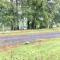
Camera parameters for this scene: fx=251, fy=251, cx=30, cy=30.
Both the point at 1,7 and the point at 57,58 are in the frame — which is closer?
the point at 57,58

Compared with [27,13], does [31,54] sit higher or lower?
lower

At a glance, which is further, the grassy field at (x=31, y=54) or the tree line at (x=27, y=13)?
the tree line at (x=27, y=13)

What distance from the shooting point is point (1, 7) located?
55438mm

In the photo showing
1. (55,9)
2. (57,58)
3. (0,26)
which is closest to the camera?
(57,58)

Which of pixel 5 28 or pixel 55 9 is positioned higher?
pixel 55 9

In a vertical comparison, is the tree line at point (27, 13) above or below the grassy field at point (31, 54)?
above

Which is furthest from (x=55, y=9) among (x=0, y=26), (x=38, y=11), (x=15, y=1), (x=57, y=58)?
(x=57, y=58)

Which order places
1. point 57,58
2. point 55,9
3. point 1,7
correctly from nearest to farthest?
point 57,58 < point 1,7 < point 55,9

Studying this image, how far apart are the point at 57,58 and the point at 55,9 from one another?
2026 inches

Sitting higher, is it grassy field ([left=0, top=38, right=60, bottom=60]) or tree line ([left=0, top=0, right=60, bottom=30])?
tree line ([left=0, top=0, right=60, bottom=30])

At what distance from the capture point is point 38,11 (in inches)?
2349

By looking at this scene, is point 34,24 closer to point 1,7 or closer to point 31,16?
point 31,16

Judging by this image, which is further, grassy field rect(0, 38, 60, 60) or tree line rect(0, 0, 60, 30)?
tree line rect(0, 0, 60, 30)

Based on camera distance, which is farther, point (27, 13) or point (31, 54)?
point (27, 13)
